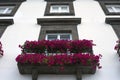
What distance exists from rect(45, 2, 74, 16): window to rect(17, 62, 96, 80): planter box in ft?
15.0

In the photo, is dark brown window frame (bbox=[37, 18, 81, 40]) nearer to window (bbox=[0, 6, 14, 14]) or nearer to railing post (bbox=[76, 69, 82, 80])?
window (bbox=[0, 6, 14, 14])

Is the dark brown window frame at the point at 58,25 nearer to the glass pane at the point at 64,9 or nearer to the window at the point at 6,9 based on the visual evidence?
the glass pane at the point at 64,9

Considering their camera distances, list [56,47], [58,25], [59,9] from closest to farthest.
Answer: [56,47], [58,25], [59,9]

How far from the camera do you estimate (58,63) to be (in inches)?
296

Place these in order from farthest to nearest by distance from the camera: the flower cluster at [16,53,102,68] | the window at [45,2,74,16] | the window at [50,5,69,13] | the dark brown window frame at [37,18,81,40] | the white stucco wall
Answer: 1. the window at [50,5,69,13]
2. the window at [45,2,74,16]
3. the dark brown window frame at [37,18,81,40]
4. the white stucco wall
5. the flower cluster at [16,53,102,68]

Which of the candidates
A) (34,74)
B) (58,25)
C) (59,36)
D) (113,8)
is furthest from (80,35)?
(113,8)

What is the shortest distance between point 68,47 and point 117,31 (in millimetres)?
2648

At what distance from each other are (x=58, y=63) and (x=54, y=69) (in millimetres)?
279

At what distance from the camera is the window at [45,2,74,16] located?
11923mm

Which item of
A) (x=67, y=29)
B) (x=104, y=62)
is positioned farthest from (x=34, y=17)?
(x=104, y=62)

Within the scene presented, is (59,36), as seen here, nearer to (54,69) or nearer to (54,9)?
(54,69)

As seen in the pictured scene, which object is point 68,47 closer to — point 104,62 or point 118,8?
point 104,62

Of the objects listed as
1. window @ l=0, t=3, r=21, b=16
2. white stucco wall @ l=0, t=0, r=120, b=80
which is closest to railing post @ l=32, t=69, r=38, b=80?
white stucco wall @ l=0, t=0, r=120, b=80

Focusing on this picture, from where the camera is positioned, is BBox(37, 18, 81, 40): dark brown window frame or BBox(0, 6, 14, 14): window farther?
BBox(0, 6, 14, 14): window
